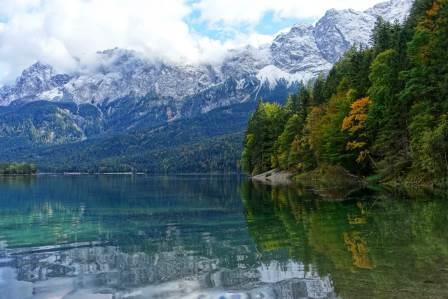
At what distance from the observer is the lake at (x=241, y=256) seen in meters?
14.6

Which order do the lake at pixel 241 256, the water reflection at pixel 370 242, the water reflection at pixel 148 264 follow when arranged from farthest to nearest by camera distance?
the water reflection at pixel 148 264 → the lake at pixel 241 256 → the water reflection at pixel 370 242

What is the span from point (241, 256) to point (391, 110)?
139 ft

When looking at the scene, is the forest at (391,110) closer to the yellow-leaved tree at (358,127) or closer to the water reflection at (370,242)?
the yellow-leaved tree at (358,127)

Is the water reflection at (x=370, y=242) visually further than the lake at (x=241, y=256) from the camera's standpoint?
No

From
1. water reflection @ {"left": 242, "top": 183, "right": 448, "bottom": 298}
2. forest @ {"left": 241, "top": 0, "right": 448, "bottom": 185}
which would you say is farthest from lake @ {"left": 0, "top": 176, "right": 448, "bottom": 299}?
forest @ {"left": 241, "top": 0, "right": 448, "bottom": 185}

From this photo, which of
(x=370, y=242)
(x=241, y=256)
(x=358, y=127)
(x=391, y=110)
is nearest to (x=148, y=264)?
(x=241, y=256)

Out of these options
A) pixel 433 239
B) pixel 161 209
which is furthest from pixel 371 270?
pixel 161 209

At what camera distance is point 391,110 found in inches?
2261

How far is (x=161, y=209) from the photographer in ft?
151

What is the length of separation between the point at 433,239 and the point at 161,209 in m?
29.1

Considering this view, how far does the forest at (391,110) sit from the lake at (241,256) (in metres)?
15.9

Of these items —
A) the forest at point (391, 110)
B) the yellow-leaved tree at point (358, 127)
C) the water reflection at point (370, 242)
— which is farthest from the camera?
the yellow-leaved tree at point (358, 127)

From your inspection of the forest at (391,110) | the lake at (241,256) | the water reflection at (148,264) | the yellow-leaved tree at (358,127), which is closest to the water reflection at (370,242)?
the lake at (241,256)

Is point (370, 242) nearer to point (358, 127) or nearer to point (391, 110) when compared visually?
point (391, 110)
